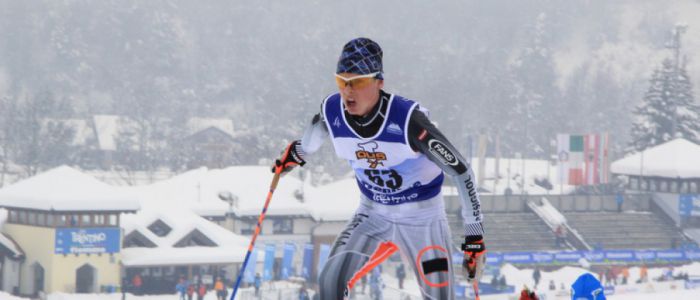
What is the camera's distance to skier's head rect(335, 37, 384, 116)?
6184mm

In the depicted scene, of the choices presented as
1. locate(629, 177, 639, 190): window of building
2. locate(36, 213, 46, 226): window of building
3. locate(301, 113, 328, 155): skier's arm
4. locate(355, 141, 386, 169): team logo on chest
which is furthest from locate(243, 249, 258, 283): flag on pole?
locate(355, 141, 386, 169): team logo on chest

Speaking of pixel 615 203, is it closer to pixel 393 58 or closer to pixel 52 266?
pixel 52 266

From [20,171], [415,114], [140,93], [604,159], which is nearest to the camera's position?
[415,114]

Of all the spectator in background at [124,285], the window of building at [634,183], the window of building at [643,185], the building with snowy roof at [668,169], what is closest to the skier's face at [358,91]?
the spectator in background at [124,285]

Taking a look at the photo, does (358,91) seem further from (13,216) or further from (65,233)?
(13,216)

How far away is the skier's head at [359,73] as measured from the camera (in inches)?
243

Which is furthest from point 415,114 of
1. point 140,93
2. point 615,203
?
point 140,93

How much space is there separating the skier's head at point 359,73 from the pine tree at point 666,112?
75.4 m

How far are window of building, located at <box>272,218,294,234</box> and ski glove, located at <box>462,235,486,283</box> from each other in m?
45.1

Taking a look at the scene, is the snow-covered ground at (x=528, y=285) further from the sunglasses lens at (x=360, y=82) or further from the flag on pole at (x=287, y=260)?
the sunglasses lens at (x=360, y=82)

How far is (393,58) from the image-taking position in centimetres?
19438

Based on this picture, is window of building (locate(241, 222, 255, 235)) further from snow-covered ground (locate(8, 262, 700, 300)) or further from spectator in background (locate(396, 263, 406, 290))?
spectator in background (locate(396, 263, 406, 290))

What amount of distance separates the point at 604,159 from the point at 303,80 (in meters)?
109

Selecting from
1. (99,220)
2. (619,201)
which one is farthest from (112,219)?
(619,201)
